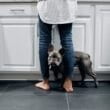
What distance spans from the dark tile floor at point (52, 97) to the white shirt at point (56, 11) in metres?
0.61

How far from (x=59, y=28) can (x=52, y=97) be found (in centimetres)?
58

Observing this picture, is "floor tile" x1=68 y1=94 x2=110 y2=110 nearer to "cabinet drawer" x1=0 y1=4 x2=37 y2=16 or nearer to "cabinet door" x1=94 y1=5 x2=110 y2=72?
"cabinet door" x1=94 y1=5 x2=110 y2=72

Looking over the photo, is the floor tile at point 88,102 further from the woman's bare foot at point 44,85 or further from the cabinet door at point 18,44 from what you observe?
the cabinet door at point 18,44

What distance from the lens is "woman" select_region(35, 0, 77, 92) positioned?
8.49 ft

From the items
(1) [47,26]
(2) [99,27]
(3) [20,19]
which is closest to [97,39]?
(2) [99,27]

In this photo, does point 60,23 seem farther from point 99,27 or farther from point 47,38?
point 99,27

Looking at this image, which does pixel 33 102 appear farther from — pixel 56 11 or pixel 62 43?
pixel 56 11

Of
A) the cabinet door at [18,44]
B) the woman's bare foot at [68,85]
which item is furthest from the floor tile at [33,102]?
the cabinet door at [18,44]

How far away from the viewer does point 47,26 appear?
2.67 m

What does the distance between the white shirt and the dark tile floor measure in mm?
609

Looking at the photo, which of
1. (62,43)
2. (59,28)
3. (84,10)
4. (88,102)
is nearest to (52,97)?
(88,102)

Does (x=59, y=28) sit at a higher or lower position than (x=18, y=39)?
higher

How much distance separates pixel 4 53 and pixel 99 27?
0.90 metres

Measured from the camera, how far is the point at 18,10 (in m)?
2.85
